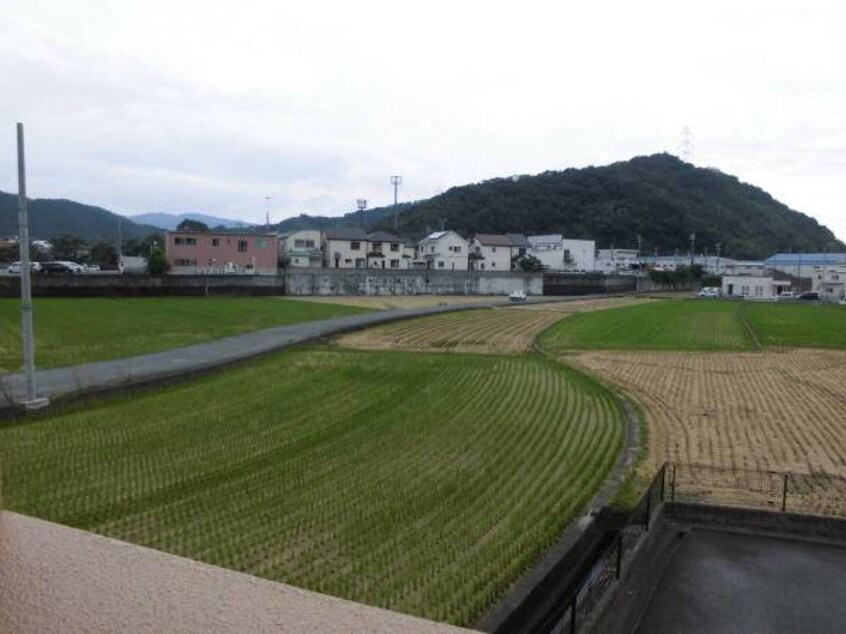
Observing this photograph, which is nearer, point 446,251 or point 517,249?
point 446,251

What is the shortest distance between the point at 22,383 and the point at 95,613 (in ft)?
54.2

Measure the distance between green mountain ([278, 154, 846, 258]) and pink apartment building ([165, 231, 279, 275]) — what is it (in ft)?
170

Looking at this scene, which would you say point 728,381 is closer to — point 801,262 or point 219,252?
point 219,252

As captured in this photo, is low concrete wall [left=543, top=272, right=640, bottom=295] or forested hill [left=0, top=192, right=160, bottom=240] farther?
forested hill [left=0, top=192, right=160, bottom=240]

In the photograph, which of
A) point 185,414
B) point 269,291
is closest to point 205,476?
point 185,414

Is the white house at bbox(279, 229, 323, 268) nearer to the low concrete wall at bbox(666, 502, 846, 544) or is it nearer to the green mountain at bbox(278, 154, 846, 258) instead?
the green mountain at bbox(278, 154, 846, 258)

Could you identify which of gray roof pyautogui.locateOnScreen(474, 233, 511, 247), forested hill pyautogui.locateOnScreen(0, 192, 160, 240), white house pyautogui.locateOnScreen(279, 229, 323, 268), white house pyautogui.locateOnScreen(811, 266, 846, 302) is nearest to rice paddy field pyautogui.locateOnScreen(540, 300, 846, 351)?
white house pyautogui.locateOnScreen(811, 266, 846, 302)

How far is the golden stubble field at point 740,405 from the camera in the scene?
510 inches

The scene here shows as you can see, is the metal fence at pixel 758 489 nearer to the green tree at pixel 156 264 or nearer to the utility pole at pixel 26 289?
the utility pole at pixel 26 289

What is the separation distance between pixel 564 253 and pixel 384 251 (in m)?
32.7

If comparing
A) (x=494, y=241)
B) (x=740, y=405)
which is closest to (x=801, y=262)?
(x=494, y=241)

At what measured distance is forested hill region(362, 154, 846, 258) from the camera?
12250 cm

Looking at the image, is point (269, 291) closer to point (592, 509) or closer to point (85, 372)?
point (85, 372)

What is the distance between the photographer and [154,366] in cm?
1903
